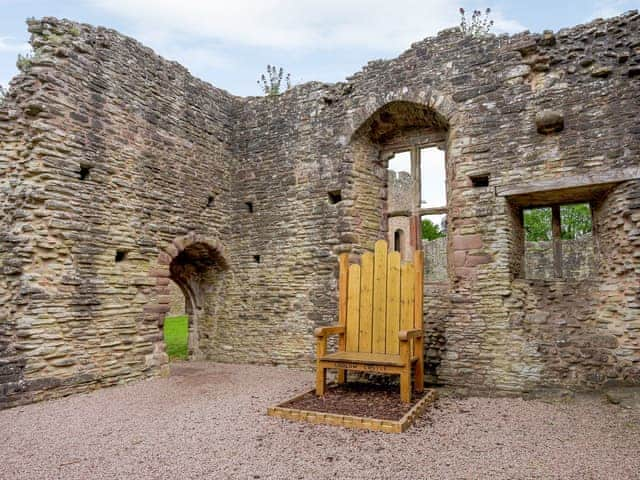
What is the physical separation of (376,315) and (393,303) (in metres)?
0.26

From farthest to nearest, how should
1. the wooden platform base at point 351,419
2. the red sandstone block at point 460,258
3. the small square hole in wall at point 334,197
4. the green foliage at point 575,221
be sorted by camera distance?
the green foliage at point 575,221 → the small square hole in wall at point 334,197 → the red sandstone block at point 460,258 → the wooden platform base at point 351,419

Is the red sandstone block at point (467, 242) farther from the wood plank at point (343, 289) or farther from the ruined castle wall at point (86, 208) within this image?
the ruined castle wall at point (86, 208)

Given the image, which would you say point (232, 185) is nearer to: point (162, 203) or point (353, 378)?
point (162, 203)

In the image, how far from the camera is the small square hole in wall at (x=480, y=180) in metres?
6.36

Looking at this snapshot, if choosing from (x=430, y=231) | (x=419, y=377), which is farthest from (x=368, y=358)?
(x=430, y=231)

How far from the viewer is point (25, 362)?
5.29 m

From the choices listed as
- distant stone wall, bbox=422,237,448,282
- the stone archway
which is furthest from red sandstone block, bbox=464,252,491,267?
distant stone wall, bbox=422,237,448,282

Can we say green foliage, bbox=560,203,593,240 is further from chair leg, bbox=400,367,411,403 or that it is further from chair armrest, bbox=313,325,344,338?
chair leg, bbox=400,367,411,403

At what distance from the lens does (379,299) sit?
5.77 m

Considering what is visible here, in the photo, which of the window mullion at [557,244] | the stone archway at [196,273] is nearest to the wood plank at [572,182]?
the window mullion at [557,244]

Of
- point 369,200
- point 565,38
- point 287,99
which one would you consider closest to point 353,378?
point 369,200

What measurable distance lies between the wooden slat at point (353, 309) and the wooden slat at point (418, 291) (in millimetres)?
737

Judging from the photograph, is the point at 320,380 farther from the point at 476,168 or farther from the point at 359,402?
the point at 476,168

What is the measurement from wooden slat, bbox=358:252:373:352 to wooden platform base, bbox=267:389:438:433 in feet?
3.33
